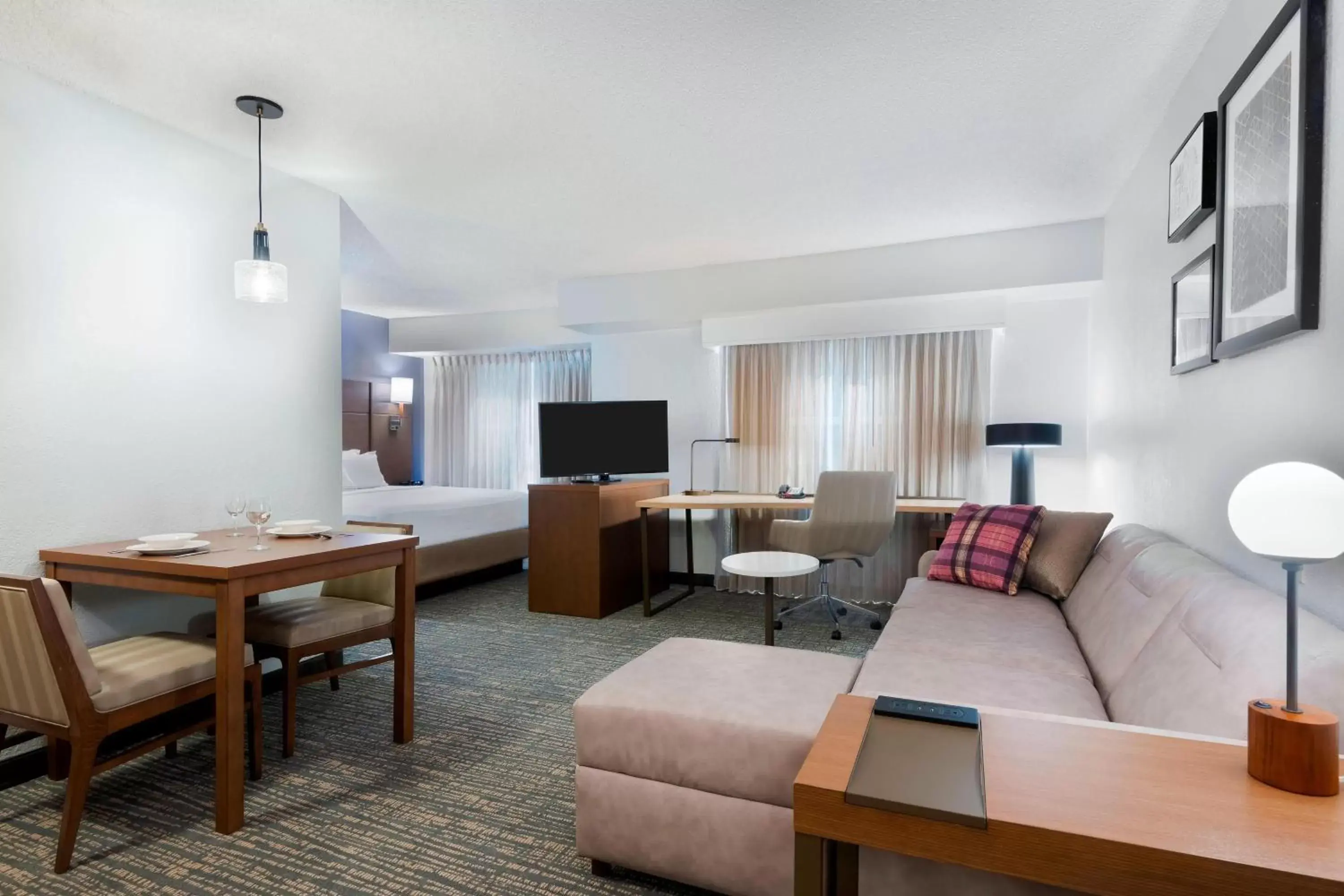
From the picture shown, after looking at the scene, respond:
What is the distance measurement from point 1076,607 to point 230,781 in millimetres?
2899

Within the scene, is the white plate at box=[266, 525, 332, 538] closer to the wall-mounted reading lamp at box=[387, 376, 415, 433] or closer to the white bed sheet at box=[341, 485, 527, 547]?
the white bed sheet at box=[341, 485, 527, 547]

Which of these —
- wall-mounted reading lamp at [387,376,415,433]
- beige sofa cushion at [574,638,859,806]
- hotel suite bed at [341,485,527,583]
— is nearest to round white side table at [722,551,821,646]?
beige sofa cushion at [574,638,859,806]

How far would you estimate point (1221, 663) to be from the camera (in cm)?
143

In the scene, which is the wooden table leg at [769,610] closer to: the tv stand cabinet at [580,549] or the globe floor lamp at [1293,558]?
the tv stand cabinet at [580,549]

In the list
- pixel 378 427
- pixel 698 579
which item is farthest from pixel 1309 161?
pixel 378 427

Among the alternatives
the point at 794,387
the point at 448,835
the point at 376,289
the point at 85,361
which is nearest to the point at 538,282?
the point at 376,289

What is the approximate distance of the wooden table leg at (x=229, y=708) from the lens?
6.53 feet

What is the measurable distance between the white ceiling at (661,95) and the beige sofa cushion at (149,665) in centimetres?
187

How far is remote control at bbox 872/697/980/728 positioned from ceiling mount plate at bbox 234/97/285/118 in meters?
2.81

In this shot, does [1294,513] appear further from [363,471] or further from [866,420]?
[363,471]

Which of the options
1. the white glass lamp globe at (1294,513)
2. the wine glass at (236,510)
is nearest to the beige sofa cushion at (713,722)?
the white glass lamp globe at (1294,513)

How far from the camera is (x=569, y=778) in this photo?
2320 millimetres

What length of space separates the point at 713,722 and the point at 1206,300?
193 centimetres

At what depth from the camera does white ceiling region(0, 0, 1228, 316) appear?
203 centimetres
